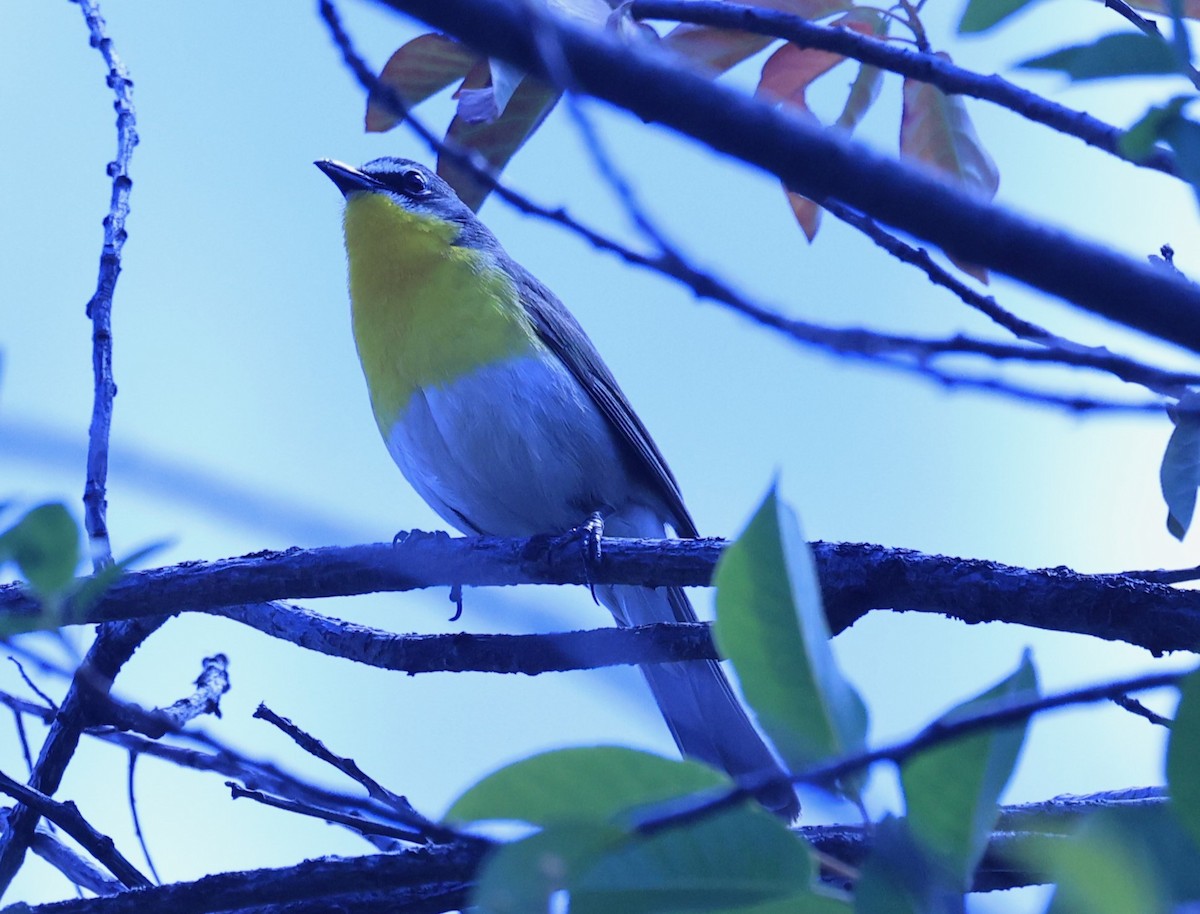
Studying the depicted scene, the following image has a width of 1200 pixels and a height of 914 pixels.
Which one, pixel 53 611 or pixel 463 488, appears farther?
pixel 463 488

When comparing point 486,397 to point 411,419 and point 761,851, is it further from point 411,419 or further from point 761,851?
point 761,851

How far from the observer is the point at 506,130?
131 inches

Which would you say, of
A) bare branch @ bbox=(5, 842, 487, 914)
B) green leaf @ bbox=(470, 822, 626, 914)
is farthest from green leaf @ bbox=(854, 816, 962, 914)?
bare branch @ bbox=(5, 842, 487, 914)

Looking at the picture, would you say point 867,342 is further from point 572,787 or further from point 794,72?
point 794,72

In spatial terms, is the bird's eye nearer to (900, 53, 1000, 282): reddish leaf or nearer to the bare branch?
(900, 53, 1000, 282): reddish leaf

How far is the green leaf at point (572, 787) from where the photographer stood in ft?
4.14

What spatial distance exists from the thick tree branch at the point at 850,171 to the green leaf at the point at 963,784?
1.25 feet

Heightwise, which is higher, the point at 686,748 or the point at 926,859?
the point at 686,748

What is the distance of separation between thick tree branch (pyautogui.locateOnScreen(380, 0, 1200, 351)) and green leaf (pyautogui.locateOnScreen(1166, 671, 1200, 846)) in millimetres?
368

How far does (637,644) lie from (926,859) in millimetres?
2530

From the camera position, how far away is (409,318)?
578 cm

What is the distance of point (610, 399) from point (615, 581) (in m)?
2.16

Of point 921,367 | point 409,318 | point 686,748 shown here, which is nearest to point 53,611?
point 921,367

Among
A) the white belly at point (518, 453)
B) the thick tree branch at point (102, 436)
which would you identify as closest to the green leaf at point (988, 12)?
the thick tree branch at point (102, 436)
